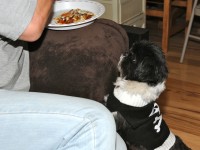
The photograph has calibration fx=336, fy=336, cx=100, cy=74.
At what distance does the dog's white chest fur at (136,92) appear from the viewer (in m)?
1.24

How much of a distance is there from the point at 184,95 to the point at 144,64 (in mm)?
987

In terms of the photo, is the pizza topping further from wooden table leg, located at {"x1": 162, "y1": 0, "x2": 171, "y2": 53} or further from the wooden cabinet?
wooden table leg, located at {"x1": 162, "y1": 0, "x2": 171, "y2": 53}

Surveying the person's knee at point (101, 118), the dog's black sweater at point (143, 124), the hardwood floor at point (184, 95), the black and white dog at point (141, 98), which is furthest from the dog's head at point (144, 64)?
the hardwood floor at point (184, 95)

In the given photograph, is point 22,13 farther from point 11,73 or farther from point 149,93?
point 149,93

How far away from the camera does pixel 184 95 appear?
2.12 meters

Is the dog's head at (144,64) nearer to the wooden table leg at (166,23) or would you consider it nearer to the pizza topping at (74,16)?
the pizza topping at (74,16)

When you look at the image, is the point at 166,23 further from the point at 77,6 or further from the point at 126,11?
the point at 77,6

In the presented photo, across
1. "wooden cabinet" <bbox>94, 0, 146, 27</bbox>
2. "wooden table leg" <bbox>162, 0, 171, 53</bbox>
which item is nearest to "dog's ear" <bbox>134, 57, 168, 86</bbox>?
"wooden cabinet" <bbox>94, 0, 146, 27</bbox>

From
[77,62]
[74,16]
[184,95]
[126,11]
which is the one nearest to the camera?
[77,62]

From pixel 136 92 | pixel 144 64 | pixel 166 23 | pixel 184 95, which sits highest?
pixel 144 64

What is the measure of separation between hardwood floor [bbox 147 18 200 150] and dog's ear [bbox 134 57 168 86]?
0.61 meters

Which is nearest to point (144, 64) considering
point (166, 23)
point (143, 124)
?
point (143, 124)

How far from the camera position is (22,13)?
93cm

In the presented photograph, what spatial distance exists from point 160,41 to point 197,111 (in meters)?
1.08
